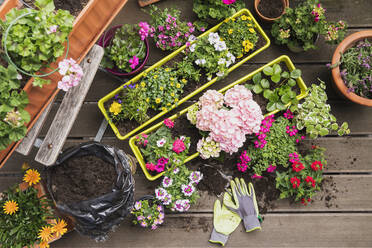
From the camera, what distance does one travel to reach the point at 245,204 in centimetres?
225

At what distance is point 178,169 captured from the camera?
2.09m

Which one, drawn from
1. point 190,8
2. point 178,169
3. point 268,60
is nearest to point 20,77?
point 178,169

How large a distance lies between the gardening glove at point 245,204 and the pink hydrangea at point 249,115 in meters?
0.60

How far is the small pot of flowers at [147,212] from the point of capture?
6.88 feet

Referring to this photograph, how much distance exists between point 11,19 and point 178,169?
4.62 ft

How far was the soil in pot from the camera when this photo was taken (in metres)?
2.28

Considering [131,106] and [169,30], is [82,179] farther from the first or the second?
[169,30]

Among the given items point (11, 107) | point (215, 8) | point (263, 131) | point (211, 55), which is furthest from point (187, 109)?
point (11, 107)

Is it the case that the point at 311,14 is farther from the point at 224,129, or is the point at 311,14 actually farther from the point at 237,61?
the point at 224,129

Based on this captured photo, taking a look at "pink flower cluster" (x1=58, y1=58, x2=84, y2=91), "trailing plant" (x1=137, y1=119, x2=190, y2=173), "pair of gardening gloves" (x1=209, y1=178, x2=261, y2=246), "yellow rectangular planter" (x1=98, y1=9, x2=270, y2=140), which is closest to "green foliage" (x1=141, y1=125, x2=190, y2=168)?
"trailing plant" (x1=137, y1=119, x2=190, y2=173)

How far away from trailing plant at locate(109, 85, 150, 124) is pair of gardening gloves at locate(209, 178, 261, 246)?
0.97 metres

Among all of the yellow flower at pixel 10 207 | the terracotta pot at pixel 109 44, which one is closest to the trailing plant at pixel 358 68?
the terracotta pot at pixel 109 44

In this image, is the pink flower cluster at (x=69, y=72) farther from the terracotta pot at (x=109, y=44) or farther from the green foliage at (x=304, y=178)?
the green foliage at (x=304, y=178)

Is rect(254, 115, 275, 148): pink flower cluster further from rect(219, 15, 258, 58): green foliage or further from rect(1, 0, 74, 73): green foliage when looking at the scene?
rect(1, 0, 74, 73): green foliage
